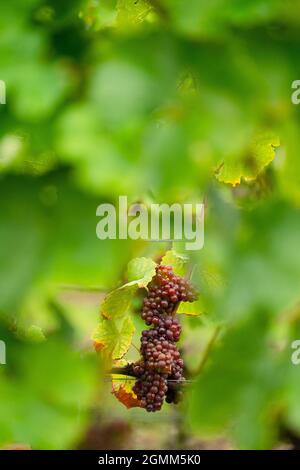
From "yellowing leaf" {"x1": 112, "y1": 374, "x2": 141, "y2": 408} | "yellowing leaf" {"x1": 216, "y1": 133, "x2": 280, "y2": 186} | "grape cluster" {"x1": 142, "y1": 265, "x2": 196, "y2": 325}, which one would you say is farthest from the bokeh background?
"yellowing leaf" {"x1": 112, "y1": 374, "x2": 141, "y2": 408}

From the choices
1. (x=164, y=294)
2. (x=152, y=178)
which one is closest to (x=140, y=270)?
(x=164, y=294)

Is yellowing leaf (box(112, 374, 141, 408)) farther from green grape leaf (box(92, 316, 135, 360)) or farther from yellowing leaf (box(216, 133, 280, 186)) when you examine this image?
yellowing leaf (box(216, 133, 280, 186))

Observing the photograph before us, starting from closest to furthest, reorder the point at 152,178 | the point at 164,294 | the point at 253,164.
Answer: the point at 152,178
the point at 253,164
the point at 164,294

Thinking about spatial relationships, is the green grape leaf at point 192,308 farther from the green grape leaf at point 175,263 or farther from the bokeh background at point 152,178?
the bokeh background at point 152,178

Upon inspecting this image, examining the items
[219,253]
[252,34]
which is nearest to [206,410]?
[219,253]

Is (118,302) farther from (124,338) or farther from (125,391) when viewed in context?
(125,391)
